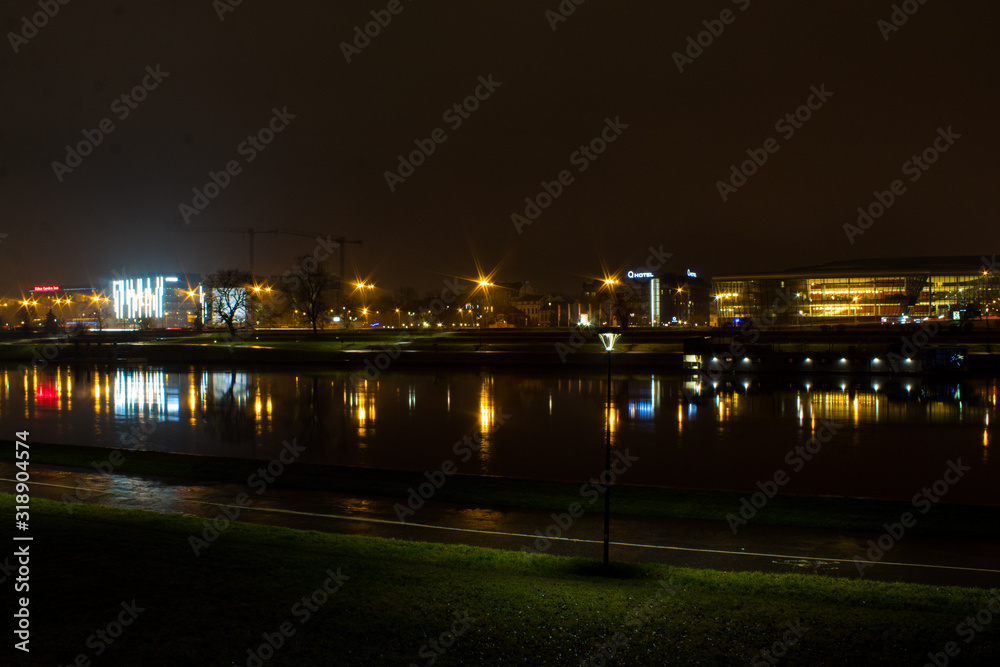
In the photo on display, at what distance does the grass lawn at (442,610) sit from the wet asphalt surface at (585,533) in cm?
86

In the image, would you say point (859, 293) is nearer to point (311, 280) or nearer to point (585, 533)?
Result: point (311, 280)

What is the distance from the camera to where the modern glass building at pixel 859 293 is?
388 ft

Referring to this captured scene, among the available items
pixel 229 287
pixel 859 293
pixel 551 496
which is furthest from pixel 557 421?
pixel 859 293

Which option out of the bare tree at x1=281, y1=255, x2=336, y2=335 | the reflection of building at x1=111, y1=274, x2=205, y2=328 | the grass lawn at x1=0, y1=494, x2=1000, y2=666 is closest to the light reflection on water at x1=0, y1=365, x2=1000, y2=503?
the grass lawn at x1=0, y1=494, x2=1000, y2=666

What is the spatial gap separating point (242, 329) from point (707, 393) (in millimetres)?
67954

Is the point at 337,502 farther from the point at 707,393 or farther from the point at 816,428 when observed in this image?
the point at 707,393

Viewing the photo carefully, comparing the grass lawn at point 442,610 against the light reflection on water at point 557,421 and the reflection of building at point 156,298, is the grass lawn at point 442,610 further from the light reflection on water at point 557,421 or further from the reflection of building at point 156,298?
the reflection of building at point 156,298

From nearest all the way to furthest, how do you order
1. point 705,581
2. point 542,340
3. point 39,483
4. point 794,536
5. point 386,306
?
1. point 705,581
2. point 794,536
3. point 39,483
4. point 542,340
5. point 386,306

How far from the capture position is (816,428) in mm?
21375

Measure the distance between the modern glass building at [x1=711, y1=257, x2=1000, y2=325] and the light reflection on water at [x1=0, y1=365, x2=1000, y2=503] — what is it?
8850 cm

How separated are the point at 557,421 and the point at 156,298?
170 meters

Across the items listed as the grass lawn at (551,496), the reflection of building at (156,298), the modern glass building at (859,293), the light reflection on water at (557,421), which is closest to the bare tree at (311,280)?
the light reflection on water at (557,421)

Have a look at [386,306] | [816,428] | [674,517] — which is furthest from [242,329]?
[674,517]

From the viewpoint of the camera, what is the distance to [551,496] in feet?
40.2
